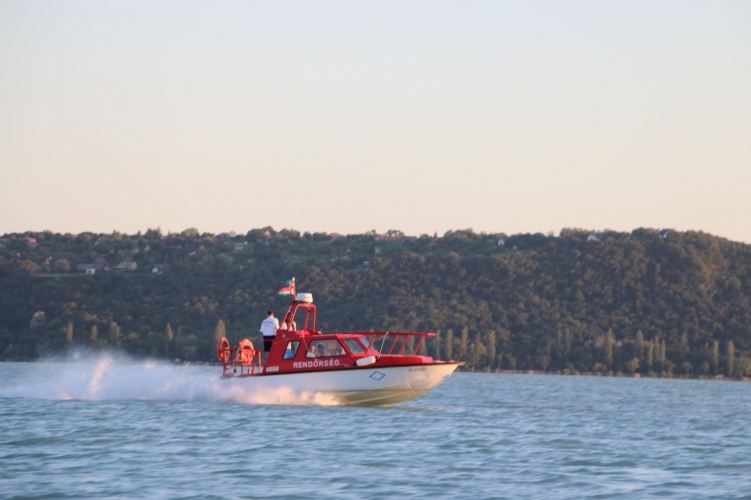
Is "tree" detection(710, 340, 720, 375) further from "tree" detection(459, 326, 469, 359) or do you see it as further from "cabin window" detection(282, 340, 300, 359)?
"cabin window" detection(282, 340, 300, 359)

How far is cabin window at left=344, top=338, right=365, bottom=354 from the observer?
1109 inches

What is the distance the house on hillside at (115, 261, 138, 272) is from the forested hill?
0.32m

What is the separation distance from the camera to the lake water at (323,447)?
55.0 feet

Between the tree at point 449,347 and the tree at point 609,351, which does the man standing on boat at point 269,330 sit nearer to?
the tree at point 449,347

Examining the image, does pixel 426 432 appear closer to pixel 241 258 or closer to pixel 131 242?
pixel 241 258

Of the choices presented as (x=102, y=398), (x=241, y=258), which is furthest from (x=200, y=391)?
(x=241, y=258)

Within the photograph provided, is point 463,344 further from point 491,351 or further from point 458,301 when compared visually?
point 458,301

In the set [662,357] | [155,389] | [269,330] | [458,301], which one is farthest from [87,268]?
[269,330]

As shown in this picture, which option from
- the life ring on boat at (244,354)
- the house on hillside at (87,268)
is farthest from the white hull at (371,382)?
the house on hillside at (87,268)

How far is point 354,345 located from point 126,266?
9393 cm

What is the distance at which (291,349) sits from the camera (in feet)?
93.6

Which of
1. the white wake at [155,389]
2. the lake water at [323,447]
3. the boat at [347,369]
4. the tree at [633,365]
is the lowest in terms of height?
the lake water at [323,447]

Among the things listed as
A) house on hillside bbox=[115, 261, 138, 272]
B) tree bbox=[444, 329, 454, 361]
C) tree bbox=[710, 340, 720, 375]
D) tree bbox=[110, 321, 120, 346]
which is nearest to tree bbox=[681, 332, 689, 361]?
tree bbox=[710, 340, 720, 375]

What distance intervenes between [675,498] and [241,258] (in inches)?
4012
